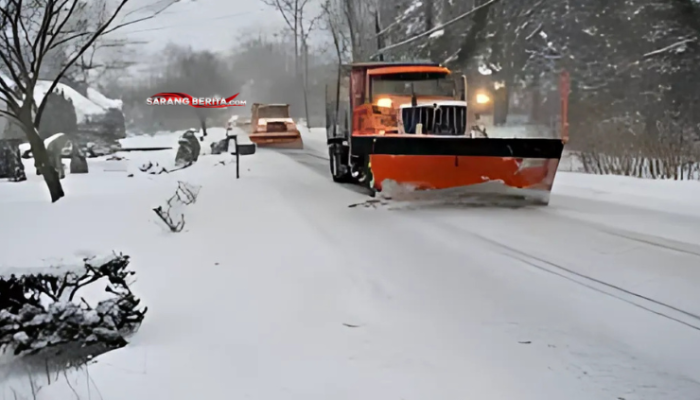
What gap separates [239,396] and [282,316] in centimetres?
117

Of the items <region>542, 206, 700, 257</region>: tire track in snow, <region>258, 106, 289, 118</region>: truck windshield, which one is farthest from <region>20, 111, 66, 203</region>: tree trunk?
<region>258, 106, 289, 118</region>: truck windshield

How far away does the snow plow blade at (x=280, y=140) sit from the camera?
1025 inches

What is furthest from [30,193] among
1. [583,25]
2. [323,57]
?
[323,57]

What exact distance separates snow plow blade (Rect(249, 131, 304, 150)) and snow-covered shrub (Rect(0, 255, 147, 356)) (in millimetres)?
22126

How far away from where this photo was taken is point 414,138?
345 inches

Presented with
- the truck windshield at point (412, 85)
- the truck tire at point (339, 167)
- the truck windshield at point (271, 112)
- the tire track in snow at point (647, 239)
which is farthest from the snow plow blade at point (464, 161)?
the truck windshield at point (271, 112)

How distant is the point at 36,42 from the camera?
1066 cm

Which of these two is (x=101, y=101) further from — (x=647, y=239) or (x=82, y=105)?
(x=647, y=239)

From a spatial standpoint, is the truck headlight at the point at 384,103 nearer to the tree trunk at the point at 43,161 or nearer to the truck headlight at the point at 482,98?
the truck headlight at the point at 482,98

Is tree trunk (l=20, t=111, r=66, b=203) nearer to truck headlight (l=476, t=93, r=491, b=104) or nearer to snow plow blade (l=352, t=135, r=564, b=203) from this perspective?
snow plow blade (l=352, t=135, r=564, b=203)

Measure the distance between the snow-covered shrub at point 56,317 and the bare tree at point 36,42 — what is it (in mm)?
7698

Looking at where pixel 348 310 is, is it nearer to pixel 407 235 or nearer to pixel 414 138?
pixel 407 235

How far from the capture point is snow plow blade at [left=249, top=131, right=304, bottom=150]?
26.0 m

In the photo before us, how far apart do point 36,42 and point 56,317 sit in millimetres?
8505
